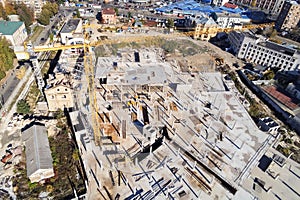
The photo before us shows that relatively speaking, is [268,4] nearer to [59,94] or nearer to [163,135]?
[163,135]

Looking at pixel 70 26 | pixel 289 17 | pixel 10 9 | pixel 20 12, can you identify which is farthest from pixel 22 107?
pixel 289 17

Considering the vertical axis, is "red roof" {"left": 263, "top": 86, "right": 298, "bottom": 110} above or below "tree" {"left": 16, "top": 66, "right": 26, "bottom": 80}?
below

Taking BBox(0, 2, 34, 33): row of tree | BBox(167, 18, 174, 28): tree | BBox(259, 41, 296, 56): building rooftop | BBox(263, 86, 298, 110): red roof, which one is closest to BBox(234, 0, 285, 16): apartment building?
BBox(259, 41, 296, 56): building rooftop

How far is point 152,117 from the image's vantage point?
31688mm

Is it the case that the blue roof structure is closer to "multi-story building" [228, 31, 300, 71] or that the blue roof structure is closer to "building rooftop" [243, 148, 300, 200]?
"multi-story building" [228, 31, 300, 71]

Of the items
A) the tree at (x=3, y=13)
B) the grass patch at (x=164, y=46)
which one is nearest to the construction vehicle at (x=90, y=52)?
the grass patch at (x=164, y=46)

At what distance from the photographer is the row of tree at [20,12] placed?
52562mm

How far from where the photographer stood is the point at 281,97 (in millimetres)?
39062

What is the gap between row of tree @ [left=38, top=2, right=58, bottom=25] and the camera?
55906 mm

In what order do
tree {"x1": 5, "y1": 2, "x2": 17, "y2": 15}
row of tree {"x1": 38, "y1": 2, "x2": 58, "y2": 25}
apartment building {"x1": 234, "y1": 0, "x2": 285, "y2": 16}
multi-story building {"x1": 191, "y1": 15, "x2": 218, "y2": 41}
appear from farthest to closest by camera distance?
apartment building {"x1": 234, "y1": 0, "x2": 285, "y2": 16}, multi-story building {"x1": 191, "y1": 15, "x2": 218, "y2": 41}, row of tree {"x1": 38, "y1": 2, "x2": 58, "y2": 25}, tree {"x1": 5, "y1": 2, "x2": 17, "y2": 15}

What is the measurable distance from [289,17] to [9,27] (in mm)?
69308

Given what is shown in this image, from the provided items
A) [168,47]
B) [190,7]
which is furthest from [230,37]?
[190,7]

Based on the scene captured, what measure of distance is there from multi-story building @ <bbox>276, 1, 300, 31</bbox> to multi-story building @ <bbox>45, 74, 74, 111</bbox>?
2366 inches

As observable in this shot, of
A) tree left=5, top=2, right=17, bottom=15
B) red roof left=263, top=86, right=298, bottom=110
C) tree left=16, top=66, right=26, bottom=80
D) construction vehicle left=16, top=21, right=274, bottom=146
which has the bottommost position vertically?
red roof left=263, top=86, right=298, bottom=110
